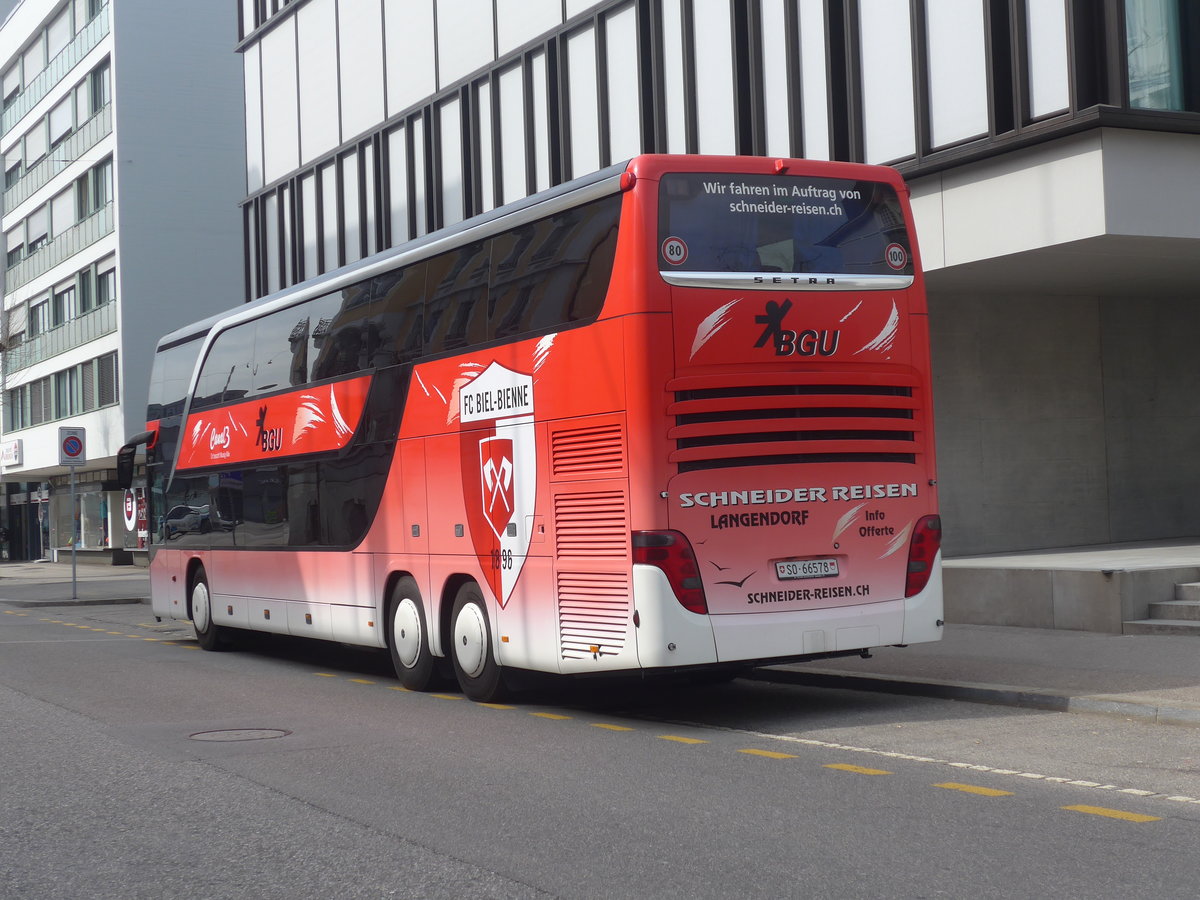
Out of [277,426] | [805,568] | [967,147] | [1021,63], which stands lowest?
[805,568]

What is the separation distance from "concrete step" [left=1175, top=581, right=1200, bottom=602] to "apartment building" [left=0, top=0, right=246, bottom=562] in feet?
126

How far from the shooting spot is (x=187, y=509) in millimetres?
18734

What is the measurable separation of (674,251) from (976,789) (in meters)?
4.20

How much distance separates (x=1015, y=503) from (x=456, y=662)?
36.4 ft

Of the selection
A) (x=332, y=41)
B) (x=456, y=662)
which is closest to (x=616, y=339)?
(x=456, y=662)

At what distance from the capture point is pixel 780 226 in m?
10.5

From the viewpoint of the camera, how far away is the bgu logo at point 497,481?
11.5 m

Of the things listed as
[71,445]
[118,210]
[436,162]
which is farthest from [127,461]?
[118,210]

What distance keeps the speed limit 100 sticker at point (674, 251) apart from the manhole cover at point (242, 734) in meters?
4.20

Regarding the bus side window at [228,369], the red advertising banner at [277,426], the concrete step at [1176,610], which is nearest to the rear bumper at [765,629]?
the concrete step at [1176,610]

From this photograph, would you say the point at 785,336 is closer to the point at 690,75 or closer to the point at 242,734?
the point at 242,734

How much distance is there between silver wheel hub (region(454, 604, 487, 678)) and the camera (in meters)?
11.9

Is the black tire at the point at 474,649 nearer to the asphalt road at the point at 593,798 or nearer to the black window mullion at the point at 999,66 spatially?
the asphalt road at the point at 593,798

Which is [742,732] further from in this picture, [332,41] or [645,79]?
[332,41]
